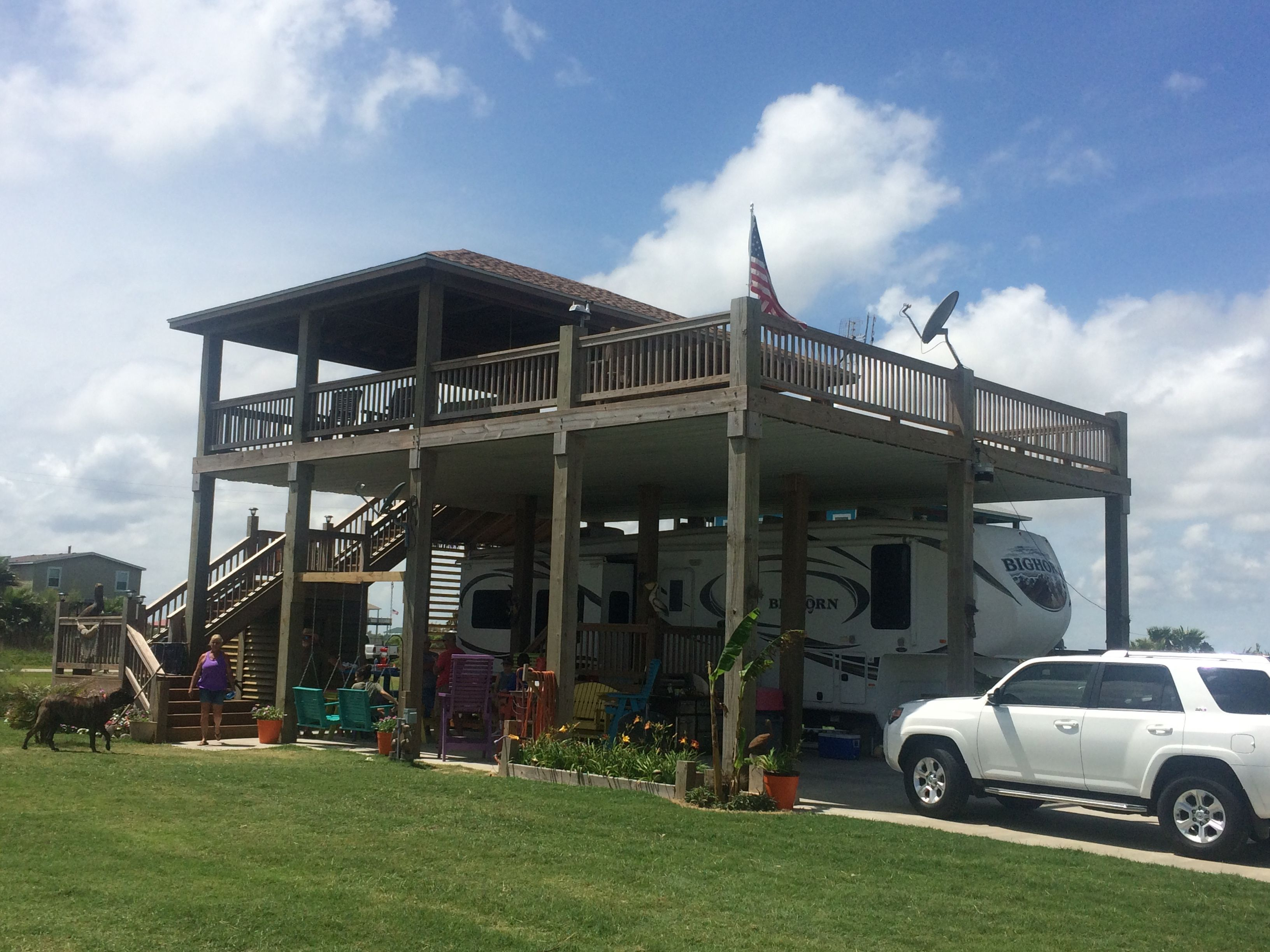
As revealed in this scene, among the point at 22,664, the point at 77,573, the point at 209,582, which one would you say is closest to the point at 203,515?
the point at 209,582

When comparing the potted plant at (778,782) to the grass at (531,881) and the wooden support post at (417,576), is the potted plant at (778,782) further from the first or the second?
the wooden support post at (417,576)

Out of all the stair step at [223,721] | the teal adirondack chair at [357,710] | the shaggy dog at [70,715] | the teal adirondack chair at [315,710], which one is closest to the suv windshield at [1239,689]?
the teal adirondack chair at [357,710]

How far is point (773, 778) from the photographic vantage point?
1175 cm

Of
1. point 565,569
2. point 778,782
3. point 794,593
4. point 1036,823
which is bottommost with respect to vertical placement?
point 1036,823

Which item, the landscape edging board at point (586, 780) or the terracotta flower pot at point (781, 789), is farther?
the landscape edging board at point (586, 780)

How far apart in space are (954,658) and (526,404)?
6.25 metres

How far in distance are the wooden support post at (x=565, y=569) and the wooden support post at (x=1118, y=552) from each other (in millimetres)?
8143

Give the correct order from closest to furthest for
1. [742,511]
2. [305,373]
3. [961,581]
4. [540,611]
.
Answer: [742,511], [961,581], [305,373], [540,611]

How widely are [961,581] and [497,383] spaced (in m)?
6.54

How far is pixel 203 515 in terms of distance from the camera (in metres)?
20.0

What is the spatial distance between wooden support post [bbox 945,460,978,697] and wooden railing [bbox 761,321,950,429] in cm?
79

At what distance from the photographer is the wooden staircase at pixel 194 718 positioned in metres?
17.4

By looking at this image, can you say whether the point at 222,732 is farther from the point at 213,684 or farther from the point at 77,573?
the point at 77,573

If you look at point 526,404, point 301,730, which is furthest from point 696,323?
point 301,730
